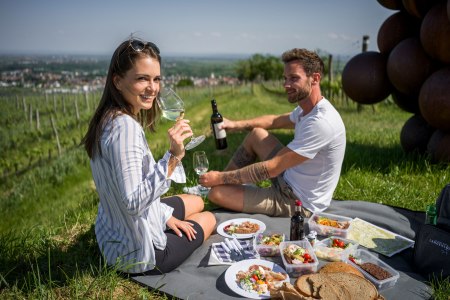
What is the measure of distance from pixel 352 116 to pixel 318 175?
10.1 m

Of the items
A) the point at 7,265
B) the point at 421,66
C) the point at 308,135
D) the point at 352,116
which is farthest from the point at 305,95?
the point at 352,116

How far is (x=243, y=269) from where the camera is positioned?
9.70 ft

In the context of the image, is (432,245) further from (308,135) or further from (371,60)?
(371,60)

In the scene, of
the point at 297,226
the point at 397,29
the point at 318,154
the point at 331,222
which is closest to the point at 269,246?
the point at 297,226

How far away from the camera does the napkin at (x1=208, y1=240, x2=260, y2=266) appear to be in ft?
10.4

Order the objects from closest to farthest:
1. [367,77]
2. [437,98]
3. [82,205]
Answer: [437,98] < [82,205] < [367,77]

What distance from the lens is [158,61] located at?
2639 mm

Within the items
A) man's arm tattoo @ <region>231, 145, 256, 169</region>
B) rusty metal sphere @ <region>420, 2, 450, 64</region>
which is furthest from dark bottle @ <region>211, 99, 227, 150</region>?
rusty metal sphere @ <region>420, 2, 450, 64</region>

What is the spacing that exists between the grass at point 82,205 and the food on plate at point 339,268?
62cm

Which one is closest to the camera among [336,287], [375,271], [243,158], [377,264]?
[336,287]

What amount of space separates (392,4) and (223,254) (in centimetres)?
532

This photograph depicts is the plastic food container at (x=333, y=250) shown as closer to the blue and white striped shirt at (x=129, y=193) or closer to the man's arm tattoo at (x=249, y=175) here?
the man's arm tattoo at (x=249, y=175)

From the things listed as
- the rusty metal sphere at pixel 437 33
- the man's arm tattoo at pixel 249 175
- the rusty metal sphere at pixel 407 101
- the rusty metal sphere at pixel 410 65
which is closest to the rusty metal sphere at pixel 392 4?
the rusty metal sphere at pixel 410 65

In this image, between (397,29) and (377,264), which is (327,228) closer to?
(377,264)
